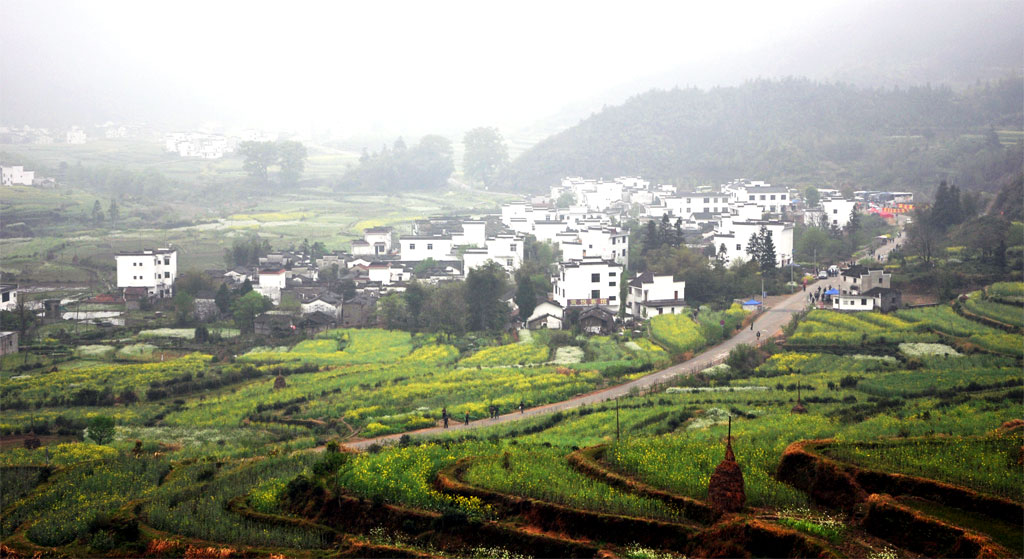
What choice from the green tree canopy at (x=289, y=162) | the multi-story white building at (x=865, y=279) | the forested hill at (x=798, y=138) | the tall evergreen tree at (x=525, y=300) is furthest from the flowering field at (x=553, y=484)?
the green tree canopy at (x=289, y=162)

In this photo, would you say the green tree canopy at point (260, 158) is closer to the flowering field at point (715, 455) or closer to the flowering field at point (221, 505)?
the flowering field at point (221, 505)

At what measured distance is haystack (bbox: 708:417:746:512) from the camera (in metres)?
12.8

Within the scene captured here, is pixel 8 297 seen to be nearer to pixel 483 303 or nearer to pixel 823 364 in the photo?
pixel 483 303

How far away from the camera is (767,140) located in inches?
3425

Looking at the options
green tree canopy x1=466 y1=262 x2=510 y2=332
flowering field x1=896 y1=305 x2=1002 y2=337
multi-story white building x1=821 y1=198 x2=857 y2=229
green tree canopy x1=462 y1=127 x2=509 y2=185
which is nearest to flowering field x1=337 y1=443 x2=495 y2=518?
flowering field x1=896 y1=305 x2=1002 y2=337

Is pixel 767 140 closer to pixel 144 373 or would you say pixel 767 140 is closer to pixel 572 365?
pixel 572 365

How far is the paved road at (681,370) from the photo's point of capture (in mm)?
23053

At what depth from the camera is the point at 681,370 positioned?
29328 mm

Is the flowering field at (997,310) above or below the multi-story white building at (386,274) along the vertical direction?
below

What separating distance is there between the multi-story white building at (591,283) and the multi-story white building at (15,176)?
5077 centimetres

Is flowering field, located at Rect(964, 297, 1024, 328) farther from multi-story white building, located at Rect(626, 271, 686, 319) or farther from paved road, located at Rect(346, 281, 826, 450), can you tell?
multi-story white building, located at Rect(626, 271, 686, 319)

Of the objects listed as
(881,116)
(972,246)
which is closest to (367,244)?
(972,246)

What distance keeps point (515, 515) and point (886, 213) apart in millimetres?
53853

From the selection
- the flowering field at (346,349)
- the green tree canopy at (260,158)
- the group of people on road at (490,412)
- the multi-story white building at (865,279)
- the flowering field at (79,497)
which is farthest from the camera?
the green tree canopy at (260,158)
